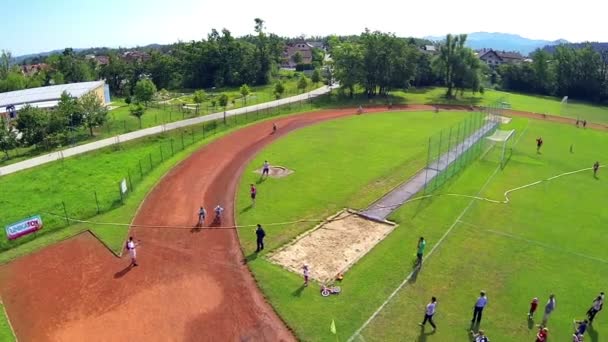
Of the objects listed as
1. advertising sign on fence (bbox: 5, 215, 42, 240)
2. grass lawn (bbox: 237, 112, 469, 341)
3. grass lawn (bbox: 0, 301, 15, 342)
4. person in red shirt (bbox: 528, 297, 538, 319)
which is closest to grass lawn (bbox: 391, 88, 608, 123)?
grass lawn (bbox: 237, 112, 469, 341)

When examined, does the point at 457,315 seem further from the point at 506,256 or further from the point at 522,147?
the point at 522,147

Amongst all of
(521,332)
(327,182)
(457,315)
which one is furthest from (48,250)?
(521,332)

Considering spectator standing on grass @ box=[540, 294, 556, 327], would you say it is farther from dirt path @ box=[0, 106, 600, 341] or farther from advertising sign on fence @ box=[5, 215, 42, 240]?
advertising sign on fence @ box=[5, 215, 42, 240]

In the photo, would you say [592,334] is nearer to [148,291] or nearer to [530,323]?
[530,323]

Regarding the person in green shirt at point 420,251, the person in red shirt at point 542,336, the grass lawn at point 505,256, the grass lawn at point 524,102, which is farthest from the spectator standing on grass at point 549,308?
the grass lawn at point 524,102

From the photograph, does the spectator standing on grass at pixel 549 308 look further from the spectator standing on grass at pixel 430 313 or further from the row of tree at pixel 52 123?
the row of tree at pixel 52 123

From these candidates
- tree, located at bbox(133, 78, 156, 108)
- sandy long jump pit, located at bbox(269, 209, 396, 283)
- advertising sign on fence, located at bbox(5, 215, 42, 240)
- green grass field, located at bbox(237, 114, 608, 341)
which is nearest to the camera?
green grass field, located at bbox(237, 114, 608, 341)
